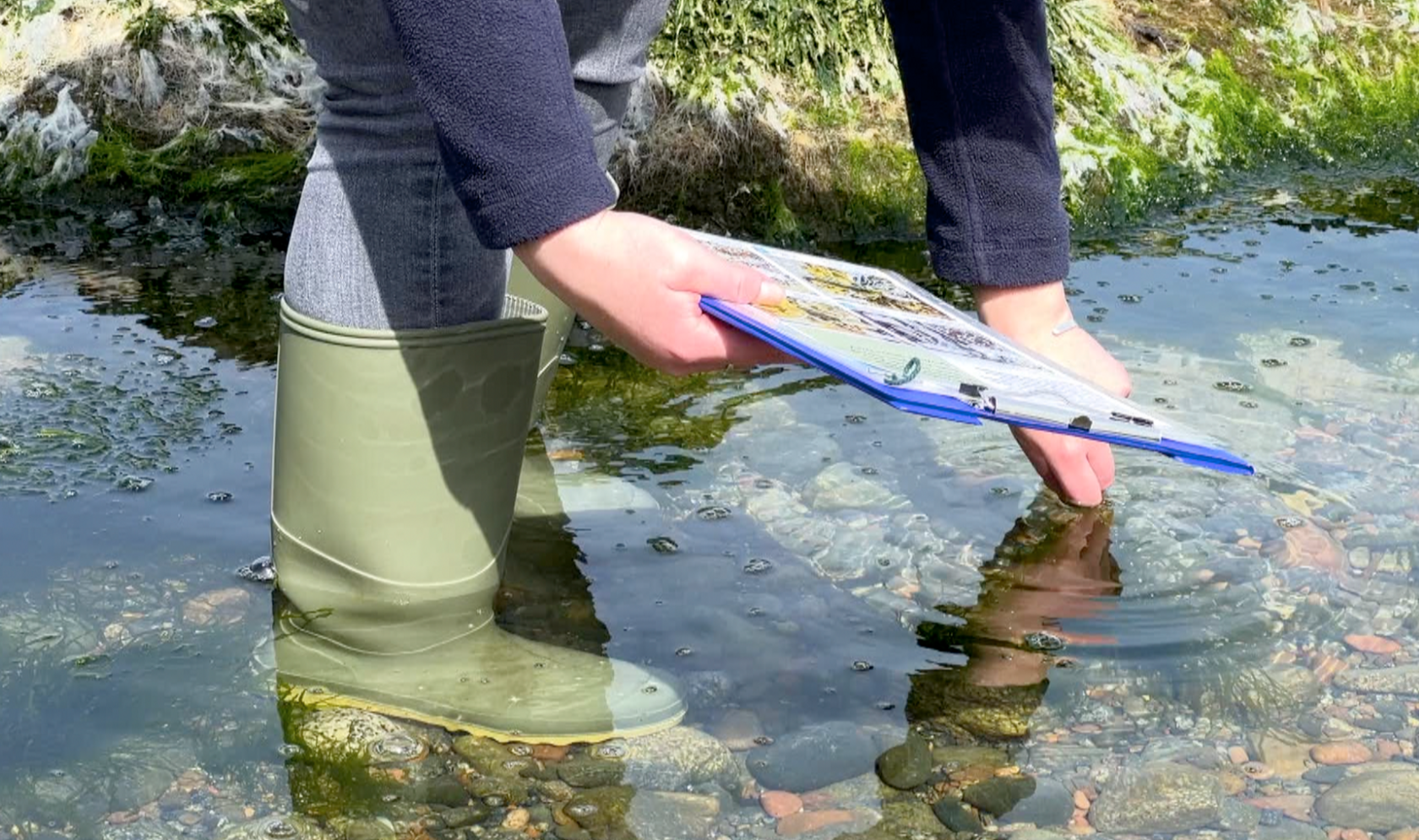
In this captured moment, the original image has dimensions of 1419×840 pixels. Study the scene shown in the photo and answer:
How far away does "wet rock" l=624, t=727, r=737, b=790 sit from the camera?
2.18 meters

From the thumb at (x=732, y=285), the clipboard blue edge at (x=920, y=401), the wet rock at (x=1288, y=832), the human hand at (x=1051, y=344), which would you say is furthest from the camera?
the human hand at (x=1051, y=344)

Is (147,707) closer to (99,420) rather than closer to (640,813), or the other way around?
(640,813)

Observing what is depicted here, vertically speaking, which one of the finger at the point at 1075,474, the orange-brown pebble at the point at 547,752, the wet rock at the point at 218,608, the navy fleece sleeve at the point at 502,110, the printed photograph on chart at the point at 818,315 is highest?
the navy fleece sleeve at the point at 502,110

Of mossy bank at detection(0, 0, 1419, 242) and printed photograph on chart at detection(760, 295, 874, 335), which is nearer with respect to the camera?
printed photograph on chart at detection(760, 295, 874, 335)

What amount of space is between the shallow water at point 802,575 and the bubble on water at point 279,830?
0.06ft

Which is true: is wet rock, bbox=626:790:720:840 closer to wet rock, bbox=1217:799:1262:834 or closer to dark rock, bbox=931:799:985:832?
dark rock, bbox=931:799:985:832

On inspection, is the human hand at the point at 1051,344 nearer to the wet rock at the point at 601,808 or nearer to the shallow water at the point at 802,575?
the shallow water at the point at 802,575

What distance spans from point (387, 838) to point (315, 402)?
639 millimetres

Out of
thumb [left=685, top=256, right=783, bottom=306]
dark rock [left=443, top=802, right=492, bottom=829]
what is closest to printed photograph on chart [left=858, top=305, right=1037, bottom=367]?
thumb [left=685, top=256, right=783, bottom=306]

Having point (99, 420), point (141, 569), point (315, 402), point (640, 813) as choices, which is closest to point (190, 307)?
point (99, 420)

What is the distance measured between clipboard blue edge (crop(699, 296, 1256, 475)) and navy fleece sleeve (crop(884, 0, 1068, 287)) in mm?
674

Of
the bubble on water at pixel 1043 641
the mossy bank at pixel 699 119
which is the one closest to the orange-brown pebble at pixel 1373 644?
the bubble on water at pixel 1043 641

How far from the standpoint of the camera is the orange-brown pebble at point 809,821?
6.80 feet

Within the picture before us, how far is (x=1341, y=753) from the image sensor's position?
7.31 feet
